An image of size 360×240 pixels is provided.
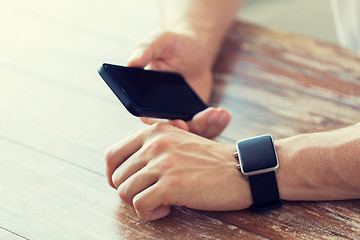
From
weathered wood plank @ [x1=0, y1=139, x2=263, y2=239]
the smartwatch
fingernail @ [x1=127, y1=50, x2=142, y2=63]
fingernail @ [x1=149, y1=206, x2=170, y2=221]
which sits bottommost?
weathered wood plank @ [x1=0, y1=139, x2=263, y2=239]

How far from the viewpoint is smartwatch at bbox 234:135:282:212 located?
752 mm

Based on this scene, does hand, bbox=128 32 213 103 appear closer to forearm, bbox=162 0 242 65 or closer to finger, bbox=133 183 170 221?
forearm, bbox=162 0 242 65

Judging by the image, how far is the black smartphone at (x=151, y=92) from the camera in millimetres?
778

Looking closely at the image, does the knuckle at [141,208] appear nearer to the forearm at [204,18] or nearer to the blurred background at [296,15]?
the forearm at [204,18]

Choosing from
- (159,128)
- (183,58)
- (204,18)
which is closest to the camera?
(159,128)

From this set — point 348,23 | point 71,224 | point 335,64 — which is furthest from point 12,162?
point 348,23

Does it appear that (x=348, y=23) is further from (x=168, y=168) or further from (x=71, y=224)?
(x=71, y=224)

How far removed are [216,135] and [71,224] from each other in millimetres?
353

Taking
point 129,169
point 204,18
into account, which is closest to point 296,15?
point 204,18

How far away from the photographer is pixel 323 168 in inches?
30.1

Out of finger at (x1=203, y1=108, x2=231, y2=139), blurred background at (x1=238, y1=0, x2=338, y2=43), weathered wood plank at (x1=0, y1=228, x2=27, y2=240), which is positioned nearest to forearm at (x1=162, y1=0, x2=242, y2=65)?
finger at (x1=203, y1=108, x2=231, y2=139)

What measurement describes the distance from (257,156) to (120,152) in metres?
0.24

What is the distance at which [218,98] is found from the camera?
3.55ft

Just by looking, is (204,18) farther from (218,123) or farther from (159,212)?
(159,212)
